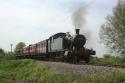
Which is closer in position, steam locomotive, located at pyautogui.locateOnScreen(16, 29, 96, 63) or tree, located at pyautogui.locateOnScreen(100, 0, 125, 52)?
steam locomotive, located at pyautogui.locateOnScreen(16, 29, 96, 63)

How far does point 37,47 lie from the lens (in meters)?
47.4

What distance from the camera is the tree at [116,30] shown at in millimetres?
50531

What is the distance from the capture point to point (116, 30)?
51531mm

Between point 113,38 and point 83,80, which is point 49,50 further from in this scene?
point 83,80

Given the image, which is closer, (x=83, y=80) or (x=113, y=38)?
(x=83, y=80)

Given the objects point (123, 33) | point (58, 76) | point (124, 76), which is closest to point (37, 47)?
point (123, 33)

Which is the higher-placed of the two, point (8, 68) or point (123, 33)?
point (123, 33)

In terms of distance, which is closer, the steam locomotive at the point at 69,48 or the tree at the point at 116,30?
the steam locomotive at the point at 69,48

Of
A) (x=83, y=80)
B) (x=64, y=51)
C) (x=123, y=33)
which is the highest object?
(x=123, y=33)

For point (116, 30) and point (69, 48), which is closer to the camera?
point (69, 48)

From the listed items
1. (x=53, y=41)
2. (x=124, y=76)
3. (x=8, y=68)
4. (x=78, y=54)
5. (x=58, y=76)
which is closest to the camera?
(x=124, y=76)

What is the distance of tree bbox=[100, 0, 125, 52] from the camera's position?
166 ft

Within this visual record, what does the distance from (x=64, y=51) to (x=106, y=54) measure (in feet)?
76.2

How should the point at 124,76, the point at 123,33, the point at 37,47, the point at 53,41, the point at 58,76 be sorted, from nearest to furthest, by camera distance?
1. the point at 124,76
2. the point at 58,76
3. the point at 53,41
4. the point at 37,47
5. the point at 123,33
